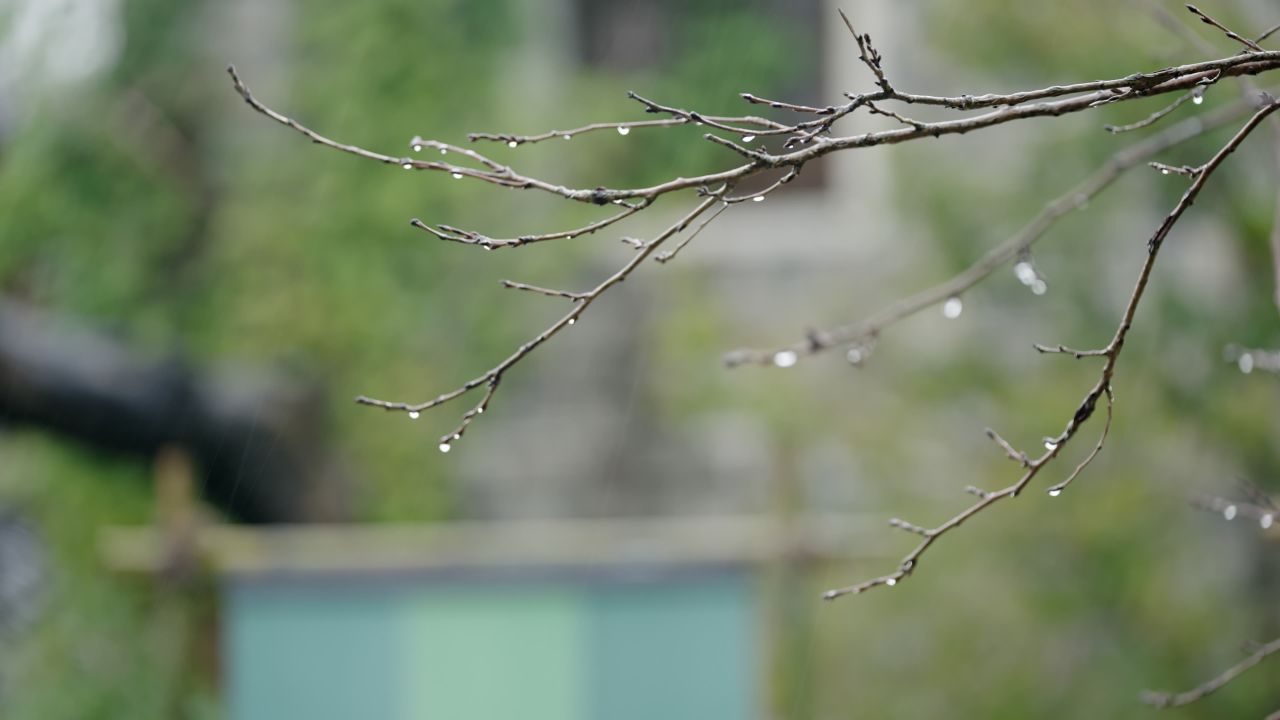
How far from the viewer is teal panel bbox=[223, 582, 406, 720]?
13.0 ft

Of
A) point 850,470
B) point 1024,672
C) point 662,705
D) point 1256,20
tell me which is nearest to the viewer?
point 662,705

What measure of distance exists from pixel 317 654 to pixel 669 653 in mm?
1082

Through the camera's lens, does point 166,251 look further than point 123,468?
Yes

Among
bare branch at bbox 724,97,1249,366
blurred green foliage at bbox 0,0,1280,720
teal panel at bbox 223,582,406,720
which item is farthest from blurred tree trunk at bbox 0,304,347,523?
bare branch at bbox 724,97,1249,366

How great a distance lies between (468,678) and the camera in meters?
3.96

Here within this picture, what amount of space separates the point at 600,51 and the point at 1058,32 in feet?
12.5

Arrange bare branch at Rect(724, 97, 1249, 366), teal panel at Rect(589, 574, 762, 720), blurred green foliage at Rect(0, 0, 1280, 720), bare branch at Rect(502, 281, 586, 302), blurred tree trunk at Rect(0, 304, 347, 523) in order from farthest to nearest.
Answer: blurred tree trunk at Rect(0, 304, 347, 523), blurred green foliage at Rect(0, 0, 1280, 720), teal panel at Rect(589, 574, 762, 720), bare branch at Rect(724, 97, 1249, 366), bare branch at Rect(502, 281, 586, 302)

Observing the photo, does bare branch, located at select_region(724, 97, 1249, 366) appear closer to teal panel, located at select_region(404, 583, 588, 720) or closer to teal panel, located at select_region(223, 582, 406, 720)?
teal panel, located at select_region(404, 583, 588, 720)

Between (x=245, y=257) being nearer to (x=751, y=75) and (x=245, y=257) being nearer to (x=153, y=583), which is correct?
(x=153, y=583)

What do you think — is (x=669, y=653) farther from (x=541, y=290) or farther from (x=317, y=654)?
(x=541, y=290)

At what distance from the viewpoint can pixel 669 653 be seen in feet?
12.6

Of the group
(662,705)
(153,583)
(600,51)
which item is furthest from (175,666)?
(600,51)

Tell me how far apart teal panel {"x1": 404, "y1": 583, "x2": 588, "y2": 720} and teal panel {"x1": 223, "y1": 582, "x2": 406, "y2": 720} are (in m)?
0.08

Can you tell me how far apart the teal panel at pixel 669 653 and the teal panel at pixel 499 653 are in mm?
79
